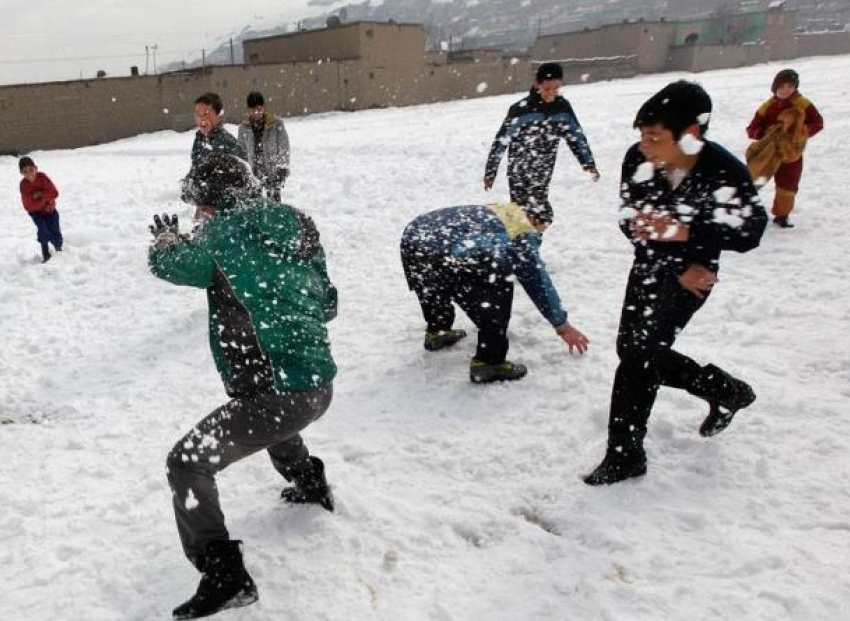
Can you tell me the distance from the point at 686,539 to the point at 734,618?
17.7 inches

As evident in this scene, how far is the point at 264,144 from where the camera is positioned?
6.74 m

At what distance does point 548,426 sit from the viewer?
3832 mm

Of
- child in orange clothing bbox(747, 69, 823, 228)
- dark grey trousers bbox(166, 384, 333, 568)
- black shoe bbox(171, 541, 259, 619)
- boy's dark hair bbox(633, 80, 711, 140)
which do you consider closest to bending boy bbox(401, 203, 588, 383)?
boy's dark hair bbox(633, 80, 711, 140)

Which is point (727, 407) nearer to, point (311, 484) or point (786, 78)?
point (311, 484)

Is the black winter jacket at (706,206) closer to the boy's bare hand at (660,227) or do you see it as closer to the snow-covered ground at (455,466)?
the boy's bare hand at (660,227)

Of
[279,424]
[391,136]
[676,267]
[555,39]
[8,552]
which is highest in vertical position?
[555,39]

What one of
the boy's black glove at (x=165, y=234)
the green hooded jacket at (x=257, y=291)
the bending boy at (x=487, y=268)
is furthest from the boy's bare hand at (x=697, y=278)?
the boy's black glove at (x=165, y=234)

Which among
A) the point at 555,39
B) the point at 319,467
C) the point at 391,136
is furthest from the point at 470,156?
the point at 555,39

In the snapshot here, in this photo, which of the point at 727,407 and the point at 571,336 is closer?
the point at 727,407

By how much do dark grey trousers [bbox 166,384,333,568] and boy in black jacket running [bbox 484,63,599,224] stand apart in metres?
4.38

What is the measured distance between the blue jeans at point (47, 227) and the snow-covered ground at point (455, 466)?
2.54 feet

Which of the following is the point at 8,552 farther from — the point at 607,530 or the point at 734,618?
the point at 734,618

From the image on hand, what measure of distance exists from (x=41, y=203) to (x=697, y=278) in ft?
26.2

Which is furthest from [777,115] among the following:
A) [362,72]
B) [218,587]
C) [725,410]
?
[362,72]
